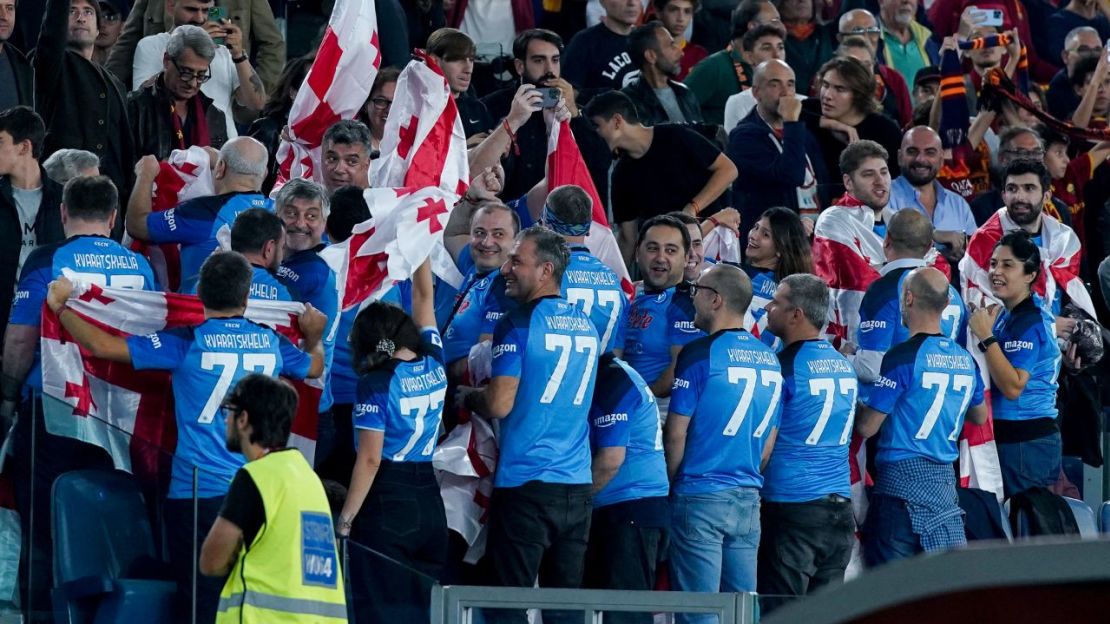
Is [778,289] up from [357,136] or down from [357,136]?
down

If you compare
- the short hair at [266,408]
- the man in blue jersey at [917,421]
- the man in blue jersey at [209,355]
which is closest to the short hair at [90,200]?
the man in blue jersey at [209,355]

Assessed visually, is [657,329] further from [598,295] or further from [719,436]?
[719,436]

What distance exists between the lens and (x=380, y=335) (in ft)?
21.3

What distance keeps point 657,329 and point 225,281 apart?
8.03ft

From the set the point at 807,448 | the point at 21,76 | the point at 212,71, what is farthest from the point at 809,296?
the point at 21,76

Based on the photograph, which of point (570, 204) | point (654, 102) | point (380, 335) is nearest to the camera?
point (380, 335)

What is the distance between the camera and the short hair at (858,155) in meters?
9.43

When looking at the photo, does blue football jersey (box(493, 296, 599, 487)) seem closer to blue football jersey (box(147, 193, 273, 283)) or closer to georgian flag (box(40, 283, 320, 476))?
georgian flag (box(40, 283, 320, 476))

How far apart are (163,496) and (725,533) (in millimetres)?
2542

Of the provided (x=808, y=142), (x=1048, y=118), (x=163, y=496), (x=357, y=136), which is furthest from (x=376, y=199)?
(x=1048, y=118)

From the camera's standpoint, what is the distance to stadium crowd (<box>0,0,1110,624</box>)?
6.18 m

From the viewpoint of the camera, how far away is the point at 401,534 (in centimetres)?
657

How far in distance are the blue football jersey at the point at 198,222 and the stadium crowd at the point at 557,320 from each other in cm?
2

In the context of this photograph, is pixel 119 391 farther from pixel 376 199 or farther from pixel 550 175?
pixel 550 175
